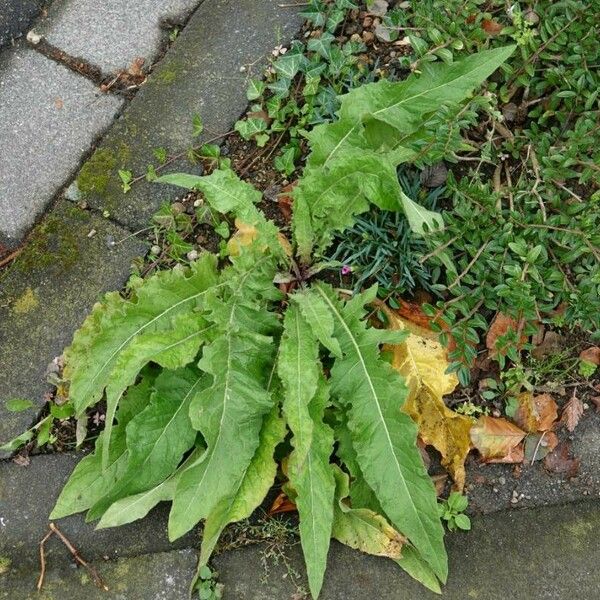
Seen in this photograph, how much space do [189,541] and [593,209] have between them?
167 centimetres

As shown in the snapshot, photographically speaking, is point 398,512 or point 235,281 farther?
point 235,281

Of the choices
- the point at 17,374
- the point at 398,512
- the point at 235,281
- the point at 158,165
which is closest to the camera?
the point at 398,512

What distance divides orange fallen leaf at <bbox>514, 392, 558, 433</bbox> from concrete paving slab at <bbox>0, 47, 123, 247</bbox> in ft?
5.98

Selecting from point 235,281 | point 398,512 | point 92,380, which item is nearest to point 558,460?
point 398,512

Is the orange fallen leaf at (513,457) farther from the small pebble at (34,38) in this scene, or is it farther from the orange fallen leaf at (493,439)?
the small pebble at (34,38)

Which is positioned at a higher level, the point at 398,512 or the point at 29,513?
the point at 29,513

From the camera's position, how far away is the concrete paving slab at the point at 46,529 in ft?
8.45

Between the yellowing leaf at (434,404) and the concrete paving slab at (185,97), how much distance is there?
41.6 inches

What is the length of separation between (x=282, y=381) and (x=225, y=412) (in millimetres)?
191

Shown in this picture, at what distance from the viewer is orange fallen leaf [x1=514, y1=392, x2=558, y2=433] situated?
8.64ft

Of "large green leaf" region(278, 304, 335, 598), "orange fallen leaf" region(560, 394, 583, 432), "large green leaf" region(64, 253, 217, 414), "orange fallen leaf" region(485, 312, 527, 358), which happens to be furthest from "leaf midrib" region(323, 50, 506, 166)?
"orange fallen leaf" region(560, 394, 583, 432)

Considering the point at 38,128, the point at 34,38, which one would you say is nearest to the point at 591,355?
the point at 38,128

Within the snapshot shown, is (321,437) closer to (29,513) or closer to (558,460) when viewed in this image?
(558,460)

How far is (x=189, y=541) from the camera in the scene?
8.45ft
